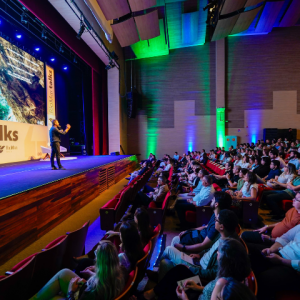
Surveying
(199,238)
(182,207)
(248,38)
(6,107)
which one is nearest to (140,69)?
(248,38)

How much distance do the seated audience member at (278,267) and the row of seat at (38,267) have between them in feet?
4.85

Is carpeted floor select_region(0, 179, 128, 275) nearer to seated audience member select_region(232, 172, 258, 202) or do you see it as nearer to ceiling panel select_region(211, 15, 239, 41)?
seated audience member select_region(232, 172, 258, 202)

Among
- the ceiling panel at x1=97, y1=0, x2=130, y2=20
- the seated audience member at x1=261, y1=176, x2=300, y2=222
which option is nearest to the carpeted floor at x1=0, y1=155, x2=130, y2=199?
the seated audience member at x1=261, y1=176, x2=300, y2=222

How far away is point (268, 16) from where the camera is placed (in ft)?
33.2

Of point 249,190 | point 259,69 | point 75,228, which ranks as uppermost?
point 259,69

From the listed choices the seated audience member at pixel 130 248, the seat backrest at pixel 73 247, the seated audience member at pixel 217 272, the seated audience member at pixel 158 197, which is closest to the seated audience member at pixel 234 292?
the seated audience member at pixel 217 272

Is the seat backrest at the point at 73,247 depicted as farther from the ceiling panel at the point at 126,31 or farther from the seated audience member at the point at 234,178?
the ceiling panel at the point at 126,31

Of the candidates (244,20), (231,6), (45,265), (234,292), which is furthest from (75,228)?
(244,20)

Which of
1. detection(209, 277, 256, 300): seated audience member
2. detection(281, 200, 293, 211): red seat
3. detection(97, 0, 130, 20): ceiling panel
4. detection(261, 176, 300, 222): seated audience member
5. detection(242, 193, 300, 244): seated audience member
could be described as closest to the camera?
detection(209, 277, 256, 300): seated audience member

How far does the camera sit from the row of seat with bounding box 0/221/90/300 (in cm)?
127

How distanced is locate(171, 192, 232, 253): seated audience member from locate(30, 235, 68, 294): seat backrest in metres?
1.07

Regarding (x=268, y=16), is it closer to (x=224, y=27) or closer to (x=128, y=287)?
(x=224, y=27)

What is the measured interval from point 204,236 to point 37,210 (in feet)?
7.27

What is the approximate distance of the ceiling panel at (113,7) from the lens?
670 cm
